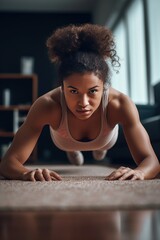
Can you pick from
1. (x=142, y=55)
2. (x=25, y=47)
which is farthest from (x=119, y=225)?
(x=25, y=47)

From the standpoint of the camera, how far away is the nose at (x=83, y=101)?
1212 millimetres

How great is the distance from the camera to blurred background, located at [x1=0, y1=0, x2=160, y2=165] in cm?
438

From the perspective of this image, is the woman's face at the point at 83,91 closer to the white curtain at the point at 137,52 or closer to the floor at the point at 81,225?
the floor at the point at 81,225

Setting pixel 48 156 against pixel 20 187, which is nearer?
pixel 20 187

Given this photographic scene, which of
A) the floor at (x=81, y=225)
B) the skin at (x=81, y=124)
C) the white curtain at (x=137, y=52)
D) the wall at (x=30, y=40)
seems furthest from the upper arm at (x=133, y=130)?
the wall at (x=30, y=40)

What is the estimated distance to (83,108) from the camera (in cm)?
124

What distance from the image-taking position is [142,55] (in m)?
4.14

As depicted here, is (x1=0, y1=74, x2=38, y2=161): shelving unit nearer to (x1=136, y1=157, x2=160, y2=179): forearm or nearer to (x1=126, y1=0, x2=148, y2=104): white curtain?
(x1=126, y1=0, x2=148, y2=104): white curtain

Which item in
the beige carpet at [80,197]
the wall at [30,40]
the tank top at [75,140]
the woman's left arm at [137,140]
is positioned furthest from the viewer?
the wall at [30,40]

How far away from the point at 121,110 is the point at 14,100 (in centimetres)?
429

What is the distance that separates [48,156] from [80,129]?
13.4 feet

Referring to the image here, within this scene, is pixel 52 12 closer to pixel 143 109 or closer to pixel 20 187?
pixel 143 109

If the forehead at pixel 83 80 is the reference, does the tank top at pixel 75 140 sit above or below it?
below

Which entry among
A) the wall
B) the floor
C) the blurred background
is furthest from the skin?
the wall
